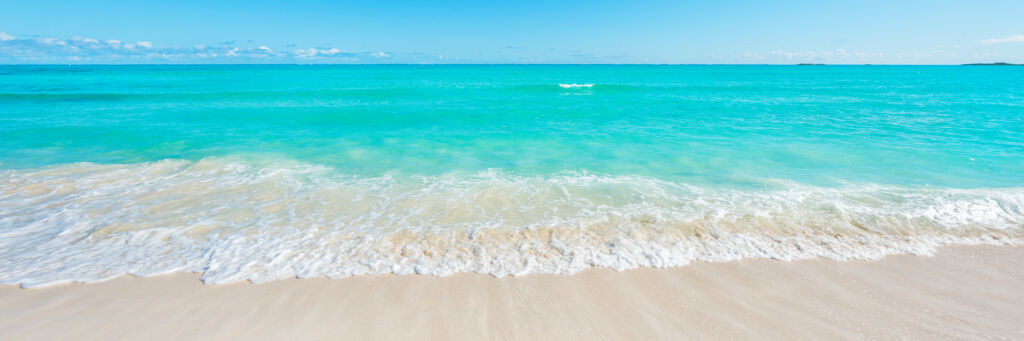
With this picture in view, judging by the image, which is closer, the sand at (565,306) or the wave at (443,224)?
the sand at (565,306)

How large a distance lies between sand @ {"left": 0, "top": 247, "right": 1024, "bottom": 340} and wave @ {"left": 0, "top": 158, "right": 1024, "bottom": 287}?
0.32 m

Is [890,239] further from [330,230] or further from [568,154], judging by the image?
[330,230]

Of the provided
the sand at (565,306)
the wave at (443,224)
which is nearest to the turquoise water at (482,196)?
the wave at (443,224)

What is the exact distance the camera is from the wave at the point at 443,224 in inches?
201

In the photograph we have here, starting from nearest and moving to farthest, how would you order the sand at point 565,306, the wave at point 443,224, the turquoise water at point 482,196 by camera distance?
the sand at point 565,306
the wave at point 443,224
the turquoise water at point 482,196

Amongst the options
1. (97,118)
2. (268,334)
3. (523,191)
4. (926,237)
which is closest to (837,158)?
(926,237)

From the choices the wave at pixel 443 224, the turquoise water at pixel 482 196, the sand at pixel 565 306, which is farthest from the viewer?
the turquoise water at pixel 482 196

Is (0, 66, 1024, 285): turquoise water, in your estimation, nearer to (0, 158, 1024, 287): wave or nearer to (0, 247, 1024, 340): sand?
(0, 158, 1024, 287): wave

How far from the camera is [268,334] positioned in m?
3.79

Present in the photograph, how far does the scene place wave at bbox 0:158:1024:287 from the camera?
5094 mm

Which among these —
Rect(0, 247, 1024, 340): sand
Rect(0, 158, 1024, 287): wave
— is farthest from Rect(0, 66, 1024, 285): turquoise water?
Rect(0, 247, 1024, 340): sand

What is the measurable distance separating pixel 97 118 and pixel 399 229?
22.3 meters

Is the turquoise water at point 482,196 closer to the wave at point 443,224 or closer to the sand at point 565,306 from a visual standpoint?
the wave at point 443,224

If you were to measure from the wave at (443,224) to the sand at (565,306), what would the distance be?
32cm
